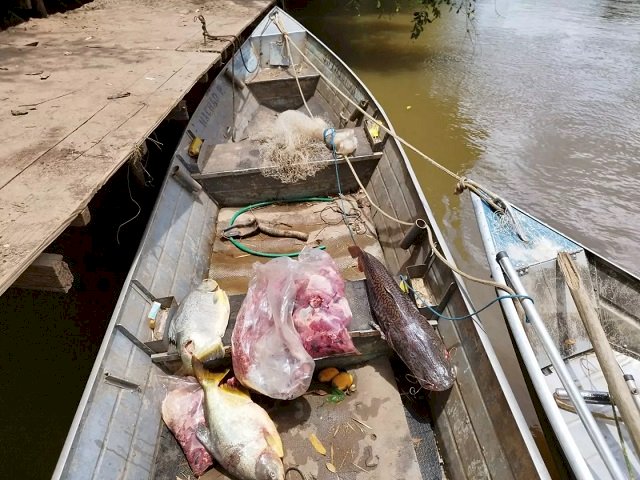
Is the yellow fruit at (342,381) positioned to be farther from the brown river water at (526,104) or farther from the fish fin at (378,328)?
the brown river water at (526,104)

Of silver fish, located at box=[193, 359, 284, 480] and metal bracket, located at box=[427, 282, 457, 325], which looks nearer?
silver fish, located at box=[193, 359, 284, 480]

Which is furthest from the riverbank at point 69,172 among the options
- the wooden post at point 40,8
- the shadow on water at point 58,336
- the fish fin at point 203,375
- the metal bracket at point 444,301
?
the metal bracket at point 444,301

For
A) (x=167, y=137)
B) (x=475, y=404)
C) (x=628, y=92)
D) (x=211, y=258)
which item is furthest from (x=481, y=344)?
(x=628, y=92)

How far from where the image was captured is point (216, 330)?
3.13 metres

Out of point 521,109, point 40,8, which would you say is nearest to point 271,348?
point 40,8

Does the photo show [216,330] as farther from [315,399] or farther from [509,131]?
[509,131]

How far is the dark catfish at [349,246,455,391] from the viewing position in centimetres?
284

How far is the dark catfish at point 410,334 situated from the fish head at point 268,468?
3.83 feet

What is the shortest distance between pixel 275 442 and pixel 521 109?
9236mm

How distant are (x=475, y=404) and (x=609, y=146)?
769 centimetres

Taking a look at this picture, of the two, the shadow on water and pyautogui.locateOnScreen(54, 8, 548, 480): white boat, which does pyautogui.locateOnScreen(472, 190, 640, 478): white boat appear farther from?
the shadow on water

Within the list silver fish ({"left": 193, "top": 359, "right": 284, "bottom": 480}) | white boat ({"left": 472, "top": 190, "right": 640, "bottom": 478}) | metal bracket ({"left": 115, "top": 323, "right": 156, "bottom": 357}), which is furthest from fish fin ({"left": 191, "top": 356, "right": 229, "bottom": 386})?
white boat ({"left": 472, "top": 190, "right": 640, "bottom": 478})

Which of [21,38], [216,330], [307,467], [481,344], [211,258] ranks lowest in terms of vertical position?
[307,467]

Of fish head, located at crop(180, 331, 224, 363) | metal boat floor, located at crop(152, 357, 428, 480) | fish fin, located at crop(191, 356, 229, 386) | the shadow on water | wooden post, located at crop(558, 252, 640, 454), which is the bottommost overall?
the shadow on water
